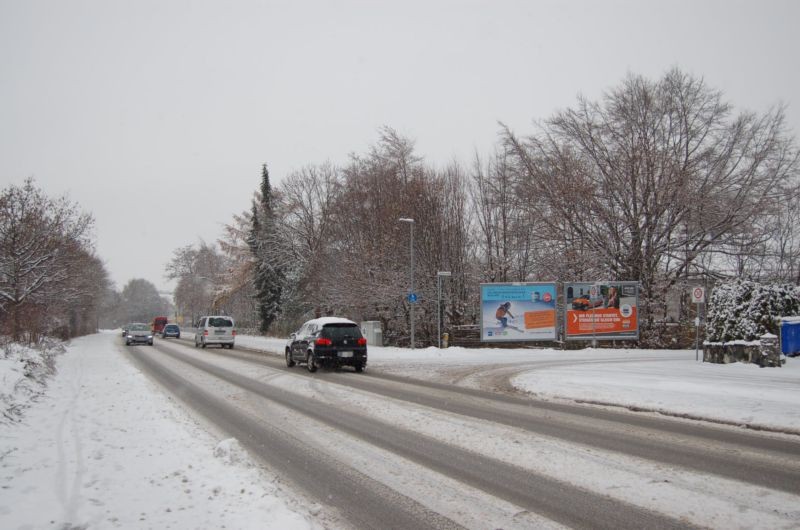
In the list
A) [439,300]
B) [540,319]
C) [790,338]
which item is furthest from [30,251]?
[790,338]

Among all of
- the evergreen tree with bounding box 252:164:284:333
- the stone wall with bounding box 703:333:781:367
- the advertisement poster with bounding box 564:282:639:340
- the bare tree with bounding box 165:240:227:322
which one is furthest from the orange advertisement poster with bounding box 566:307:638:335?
the bare tree with bounding box 165:240:227:322

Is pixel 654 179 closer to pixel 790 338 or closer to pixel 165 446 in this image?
pixel 790 338

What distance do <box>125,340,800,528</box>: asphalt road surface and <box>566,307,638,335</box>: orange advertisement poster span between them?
2059 cm

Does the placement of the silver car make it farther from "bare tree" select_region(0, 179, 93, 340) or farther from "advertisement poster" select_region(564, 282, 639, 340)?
"advertisement poster" select_region(564, 282, 639, 340)

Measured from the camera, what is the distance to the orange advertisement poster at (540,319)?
3219 cm

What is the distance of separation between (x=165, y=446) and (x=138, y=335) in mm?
38384

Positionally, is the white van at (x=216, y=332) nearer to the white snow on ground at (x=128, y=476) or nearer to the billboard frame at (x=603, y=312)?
the billboard frame at (x=603, y=312)

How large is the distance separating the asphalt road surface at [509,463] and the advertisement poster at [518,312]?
19365mm

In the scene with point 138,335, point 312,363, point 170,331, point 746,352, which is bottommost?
point 170,331

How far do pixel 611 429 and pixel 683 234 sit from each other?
96.8 feet

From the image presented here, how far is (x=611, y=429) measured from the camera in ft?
29.7

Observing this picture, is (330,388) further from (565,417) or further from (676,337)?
(676,337)

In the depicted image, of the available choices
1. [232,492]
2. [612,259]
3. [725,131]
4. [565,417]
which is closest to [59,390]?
[232,492]

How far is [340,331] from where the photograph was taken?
64.1ft
